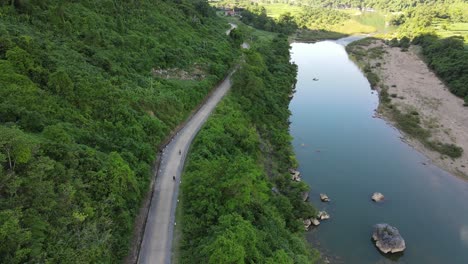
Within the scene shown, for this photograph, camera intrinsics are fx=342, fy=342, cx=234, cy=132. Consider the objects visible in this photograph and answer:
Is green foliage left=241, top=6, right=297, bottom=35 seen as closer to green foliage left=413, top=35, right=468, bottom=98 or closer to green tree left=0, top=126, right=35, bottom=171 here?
green foliage left=413, top=35, right=468, bottom=98

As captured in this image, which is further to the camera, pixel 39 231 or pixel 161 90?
pixel 161 90

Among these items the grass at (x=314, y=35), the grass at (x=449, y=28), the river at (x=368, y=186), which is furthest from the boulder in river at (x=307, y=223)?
the grass at (x=314, y=35)

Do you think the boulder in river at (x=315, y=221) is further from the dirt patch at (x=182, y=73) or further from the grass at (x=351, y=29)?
the grass at (x=351, y=29)

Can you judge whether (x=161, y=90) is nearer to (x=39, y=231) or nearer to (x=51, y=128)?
(x=51, y=128)

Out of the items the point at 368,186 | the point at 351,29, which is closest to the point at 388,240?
the point at 368,186

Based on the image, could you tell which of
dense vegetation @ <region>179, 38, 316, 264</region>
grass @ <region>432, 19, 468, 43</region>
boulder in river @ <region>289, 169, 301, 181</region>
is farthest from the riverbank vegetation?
boulder in river @ <region>289, 169, 301, 181</region>

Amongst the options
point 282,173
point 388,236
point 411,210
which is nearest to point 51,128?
point 282,173

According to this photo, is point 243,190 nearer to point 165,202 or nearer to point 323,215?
Answer: point 165,202
